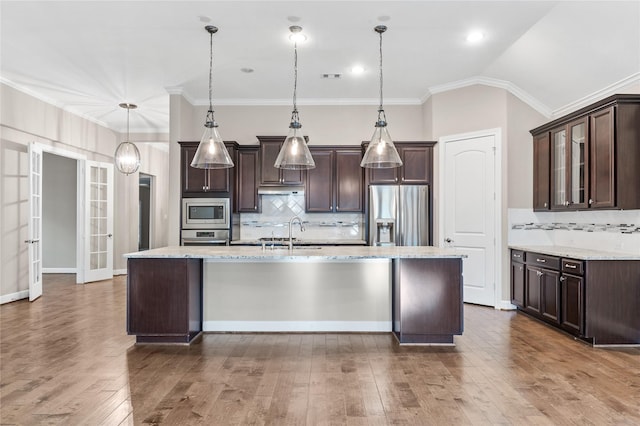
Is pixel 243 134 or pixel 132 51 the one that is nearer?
pixel 132 51

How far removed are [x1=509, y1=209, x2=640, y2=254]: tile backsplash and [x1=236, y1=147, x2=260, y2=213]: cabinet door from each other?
141 inches

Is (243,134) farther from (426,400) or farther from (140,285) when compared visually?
(426,400)

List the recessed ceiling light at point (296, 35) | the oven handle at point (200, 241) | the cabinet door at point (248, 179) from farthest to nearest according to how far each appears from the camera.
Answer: the cabinet door at point (248, 179)
the oven handle at point (200, 241)
the recessed ceiling light at point (296, 35)

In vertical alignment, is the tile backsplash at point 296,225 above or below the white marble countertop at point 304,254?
above

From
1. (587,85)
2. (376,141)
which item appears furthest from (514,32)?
(376,141)

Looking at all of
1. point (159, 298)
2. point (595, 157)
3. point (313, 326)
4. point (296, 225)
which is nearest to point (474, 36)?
point (595, 157)

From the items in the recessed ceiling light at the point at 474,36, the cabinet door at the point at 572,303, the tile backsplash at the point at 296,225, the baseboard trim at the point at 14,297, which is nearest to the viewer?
the cabinet door at the point at 572,303

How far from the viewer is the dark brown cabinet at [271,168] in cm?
620

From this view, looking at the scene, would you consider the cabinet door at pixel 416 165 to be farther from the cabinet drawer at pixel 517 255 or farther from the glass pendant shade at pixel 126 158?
the glass pendant shade at pixel 126 158

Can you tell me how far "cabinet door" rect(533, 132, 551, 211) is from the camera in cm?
516

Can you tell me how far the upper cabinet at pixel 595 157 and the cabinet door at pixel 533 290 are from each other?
2.69 feet

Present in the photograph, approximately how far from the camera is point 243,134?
668 centimetres

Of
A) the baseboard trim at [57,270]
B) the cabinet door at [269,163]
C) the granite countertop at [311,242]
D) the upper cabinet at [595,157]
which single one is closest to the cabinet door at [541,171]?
the upper cabinet at [595,157]

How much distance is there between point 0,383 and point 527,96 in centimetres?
627
